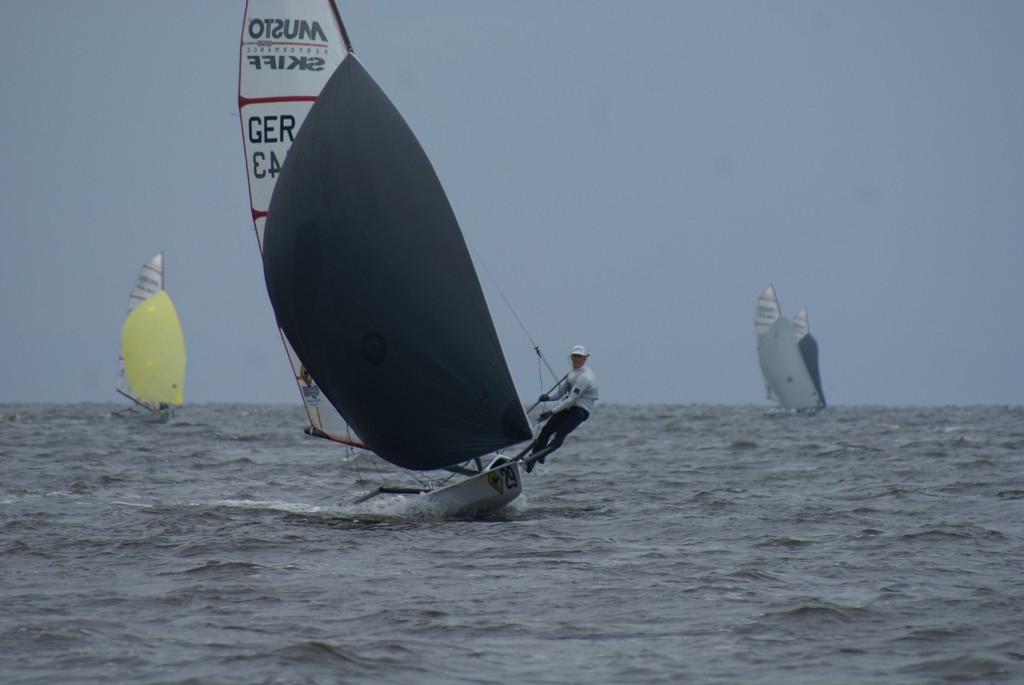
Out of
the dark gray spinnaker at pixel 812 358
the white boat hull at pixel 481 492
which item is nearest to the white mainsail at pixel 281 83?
the white boat hull at pixel 481 492

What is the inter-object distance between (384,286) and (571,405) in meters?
2.70

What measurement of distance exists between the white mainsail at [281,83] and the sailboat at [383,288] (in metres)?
2.17

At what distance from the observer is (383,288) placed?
13.8 meters

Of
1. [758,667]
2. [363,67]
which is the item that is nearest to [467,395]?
[363,67]

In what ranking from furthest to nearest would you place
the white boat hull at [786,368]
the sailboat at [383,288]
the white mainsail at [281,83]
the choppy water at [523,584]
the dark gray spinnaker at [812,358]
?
the dark gray spinnaker at [812,358] → the white boat hull at [786,368] → the white mainsail at [281,83] → the sailboat at [383,288] → the choppy water at [523,584]

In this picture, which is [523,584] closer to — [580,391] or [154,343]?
[580,391]

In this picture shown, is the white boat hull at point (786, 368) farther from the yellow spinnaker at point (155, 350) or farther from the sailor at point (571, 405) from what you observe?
the sailor at point (571, 405)

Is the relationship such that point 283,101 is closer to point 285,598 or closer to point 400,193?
point 400,193

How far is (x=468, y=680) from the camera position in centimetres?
725

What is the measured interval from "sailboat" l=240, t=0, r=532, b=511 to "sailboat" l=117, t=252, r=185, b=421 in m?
32.9

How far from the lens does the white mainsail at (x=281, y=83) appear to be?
16453mm

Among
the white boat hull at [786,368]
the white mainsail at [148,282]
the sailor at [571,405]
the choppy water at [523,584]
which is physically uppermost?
the white mainsail at [148,282]

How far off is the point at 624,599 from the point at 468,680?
2585 millimetres

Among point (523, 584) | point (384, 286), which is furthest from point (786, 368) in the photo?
point (523, 584)
